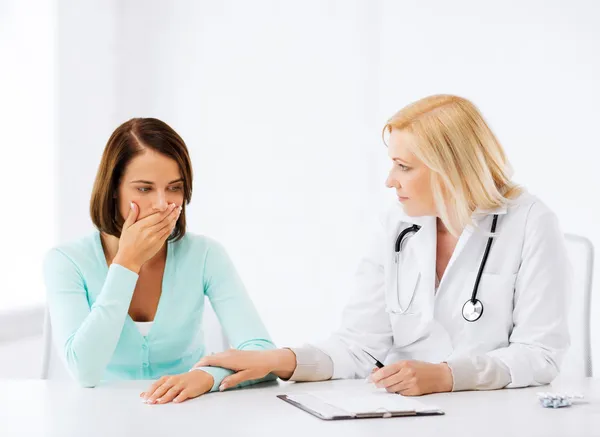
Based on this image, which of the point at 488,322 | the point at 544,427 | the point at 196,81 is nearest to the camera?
the point at 544,427

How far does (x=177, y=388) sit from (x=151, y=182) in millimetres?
660

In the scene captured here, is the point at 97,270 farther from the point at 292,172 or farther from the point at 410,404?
the point at 292,172

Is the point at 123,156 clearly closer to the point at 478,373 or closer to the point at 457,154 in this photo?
the point at 457,154

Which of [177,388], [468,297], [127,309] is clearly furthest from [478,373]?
[127,309]

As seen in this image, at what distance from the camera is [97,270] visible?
216cm

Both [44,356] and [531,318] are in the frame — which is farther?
A: [44,356]

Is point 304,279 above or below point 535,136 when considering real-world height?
below

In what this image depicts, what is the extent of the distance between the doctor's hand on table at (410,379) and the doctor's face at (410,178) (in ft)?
1.54

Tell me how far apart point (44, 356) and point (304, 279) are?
2.12 meters

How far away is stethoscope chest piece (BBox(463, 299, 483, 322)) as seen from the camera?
1979 millimetres

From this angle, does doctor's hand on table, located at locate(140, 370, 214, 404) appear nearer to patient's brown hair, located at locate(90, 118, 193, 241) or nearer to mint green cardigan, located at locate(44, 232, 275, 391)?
mint green cardigan, located at locate(44, 232, 275, 391)

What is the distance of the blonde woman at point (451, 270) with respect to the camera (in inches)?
76.7

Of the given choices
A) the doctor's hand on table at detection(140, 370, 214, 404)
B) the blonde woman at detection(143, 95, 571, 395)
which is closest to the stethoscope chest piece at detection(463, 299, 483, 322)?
the blonde woman at detection(143, 95, 571, 395)

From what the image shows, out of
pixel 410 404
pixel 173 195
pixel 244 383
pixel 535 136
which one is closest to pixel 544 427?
pixel 410 404
